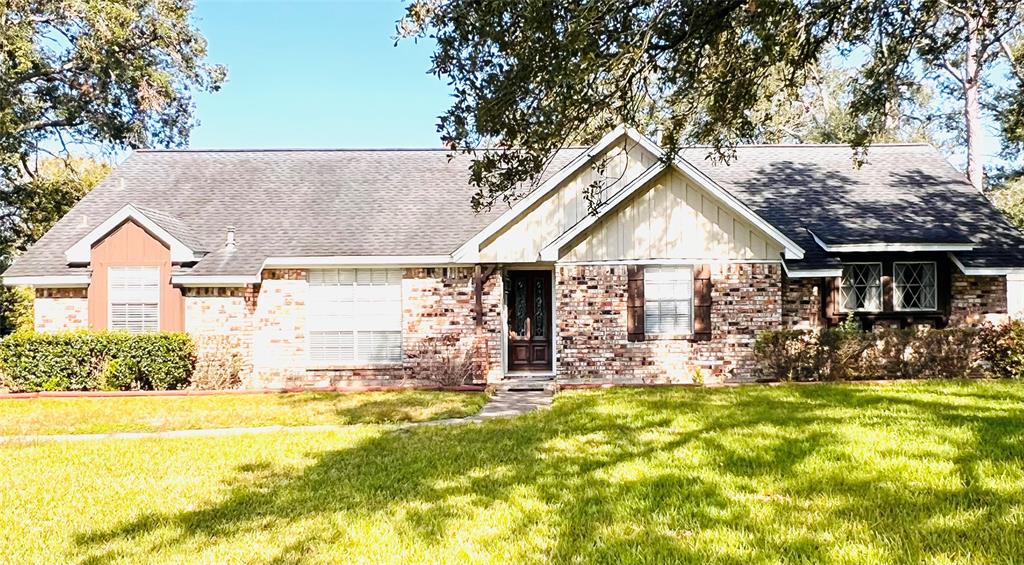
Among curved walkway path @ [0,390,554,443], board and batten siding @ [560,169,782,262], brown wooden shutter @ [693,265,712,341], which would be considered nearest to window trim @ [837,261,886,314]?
board and batten siding @ [560,169,782,262]

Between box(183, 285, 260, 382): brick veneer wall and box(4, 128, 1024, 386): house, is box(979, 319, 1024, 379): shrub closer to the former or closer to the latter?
box(4, 128, 1024, 386): house

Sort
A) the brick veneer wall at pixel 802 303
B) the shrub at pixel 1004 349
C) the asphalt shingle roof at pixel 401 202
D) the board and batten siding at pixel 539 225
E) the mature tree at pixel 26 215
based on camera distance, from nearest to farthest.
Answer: the shrub at pixel 1004 349 < the board and batten siding at pixel 539 225 < the brick veneer wall at pixel 802 303 < the asphalt shingle roof at pixel 401 202 < the mature tree at pixel 26 215

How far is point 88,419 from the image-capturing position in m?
10.0

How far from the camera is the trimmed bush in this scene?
39.9 ft

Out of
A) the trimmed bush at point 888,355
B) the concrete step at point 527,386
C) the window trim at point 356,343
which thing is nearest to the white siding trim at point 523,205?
the window trim at point 356,343

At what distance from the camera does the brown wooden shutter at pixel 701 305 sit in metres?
13.0

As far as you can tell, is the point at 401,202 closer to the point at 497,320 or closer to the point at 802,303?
the point at 497,320

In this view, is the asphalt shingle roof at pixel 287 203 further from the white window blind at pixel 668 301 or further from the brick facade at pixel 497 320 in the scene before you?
the white window blind at pixel 668 301

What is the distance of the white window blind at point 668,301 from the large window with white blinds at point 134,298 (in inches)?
431

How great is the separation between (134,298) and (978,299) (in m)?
19.1

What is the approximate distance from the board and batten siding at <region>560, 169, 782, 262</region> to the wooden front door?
6.87 ft

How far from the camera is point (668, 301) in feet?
43.4

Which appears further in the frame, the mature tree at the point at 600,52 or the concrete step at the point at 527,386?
the concrete step at the point at 527,386

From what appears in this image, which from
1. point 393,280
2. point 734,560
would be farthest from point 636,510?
point 393,280
